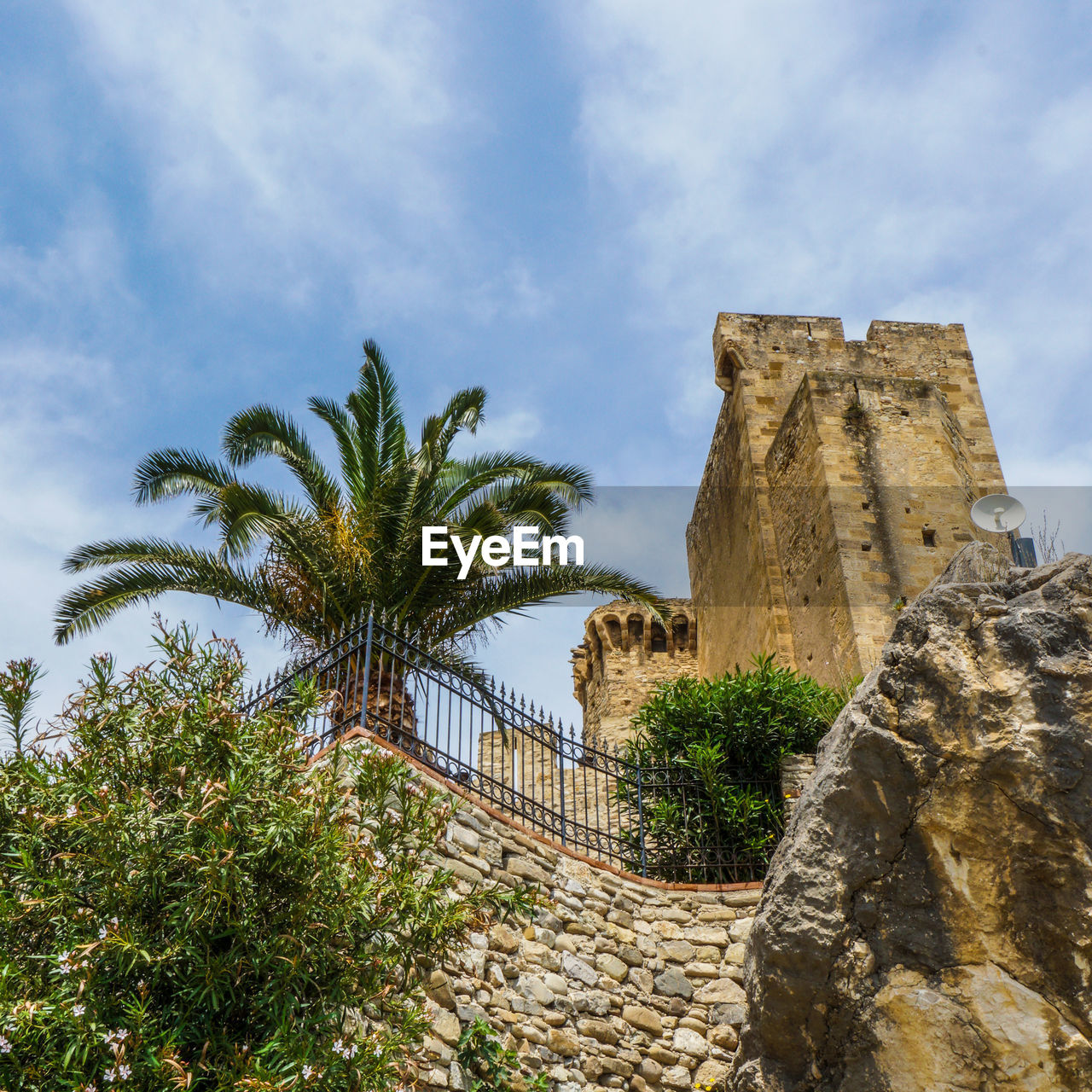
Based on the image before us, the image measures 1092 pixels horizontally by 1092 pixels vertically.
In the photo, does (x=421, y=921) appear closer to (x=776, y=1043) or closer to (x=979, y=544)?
(x=776, y=1043)

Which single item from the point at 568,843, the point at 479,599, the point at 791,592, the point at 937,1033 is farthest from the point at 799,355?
the point at 937,1033

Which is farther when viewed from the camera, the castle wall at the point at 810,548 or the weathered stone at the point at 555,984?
the castle wall at the point at 810,548

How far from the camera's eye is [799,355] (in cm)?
1603

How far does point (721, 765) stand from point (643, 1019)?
7.05ft

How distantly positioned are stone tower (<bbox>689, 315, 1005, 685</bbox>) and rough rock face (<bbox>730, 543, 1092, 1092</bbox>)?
6347mm

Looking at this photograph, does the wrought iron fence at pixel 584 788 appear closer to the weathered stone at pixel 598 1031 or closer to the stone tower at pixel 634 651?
the weathered stone at pixel 598 1031

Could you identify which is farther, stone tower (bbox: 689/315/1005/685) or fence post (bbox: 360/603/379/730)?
stone tower (bbox: 689/315/1005/685)

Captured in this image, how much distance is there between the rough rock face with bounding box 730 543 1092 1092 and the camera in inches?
160

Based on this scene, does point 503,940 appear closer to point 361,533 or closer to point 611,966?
point 611,966

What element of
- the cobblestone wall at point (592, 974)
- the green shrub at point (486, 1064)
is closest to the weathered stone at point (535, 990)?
the cobblestone wall at point (592, 974)

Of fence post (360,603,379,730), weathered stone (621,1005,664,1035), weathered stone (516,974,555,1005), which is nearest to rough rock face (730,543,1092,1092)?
weathered stone (516,974,555,1005)

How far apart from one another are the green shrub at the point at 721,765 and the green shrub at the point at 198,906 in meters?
2.94

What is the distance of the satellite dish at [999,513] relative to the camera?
8562mm

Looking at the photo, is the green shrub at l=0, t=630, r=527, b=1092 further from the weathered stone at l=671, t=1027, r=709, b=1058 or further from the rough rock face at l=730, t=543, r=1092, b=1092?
the weathered stone at l=671, t=1027, r=709, b=1058
